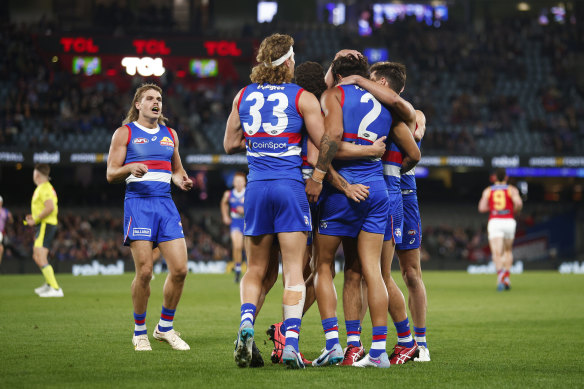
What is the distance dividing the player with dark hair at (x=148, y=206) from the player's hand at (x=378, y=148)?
2247mm

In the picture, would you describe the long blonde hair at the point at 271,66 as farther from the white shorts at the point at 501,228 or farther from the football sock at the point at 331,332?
the white shorts at the point at 501,228

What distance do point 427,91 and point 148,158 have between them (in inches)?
1156

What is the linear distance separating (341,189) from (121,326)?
14.6 feet

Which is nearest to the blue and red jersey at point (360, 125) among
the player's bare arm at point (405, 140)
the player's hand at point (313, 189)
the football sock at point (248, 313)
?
the player's bare arm at point (405, 140)

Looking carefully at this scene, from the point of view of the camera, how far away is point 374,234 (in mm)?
6770

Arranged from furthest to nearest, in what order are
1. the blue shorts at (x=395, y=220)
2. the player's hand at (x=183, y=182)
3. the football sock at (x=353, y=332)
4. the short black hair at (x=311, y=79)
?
1. the player's hand at (x=183, y=182)
2. the short black hair at (x=311, y=79)
3. the blue shorts at (x=395, y=220)
4. the football sock at (x=353, y=332)

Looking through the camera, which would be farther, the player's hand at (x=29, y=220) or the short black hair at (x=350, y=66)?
the player's hand at (x=29, y=220)

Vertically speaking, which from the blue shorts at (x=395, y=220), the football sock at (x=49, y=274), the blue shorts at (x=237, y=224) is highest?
the blue shorts at (x=395, y=220)

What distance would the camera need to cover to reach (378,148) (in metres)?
6.72

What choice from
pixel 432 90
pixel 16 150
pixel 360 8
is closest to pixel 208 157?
pixel 16 150

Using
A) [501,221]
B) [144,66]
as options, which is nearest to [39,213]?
[501,221]

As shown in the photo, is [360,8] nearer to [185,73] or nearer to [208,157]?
[185,73]

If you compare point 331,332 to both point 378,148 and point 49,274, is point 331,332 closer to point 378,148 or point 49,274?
point 378,148

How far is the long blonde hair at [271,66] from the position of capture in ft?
22.0
